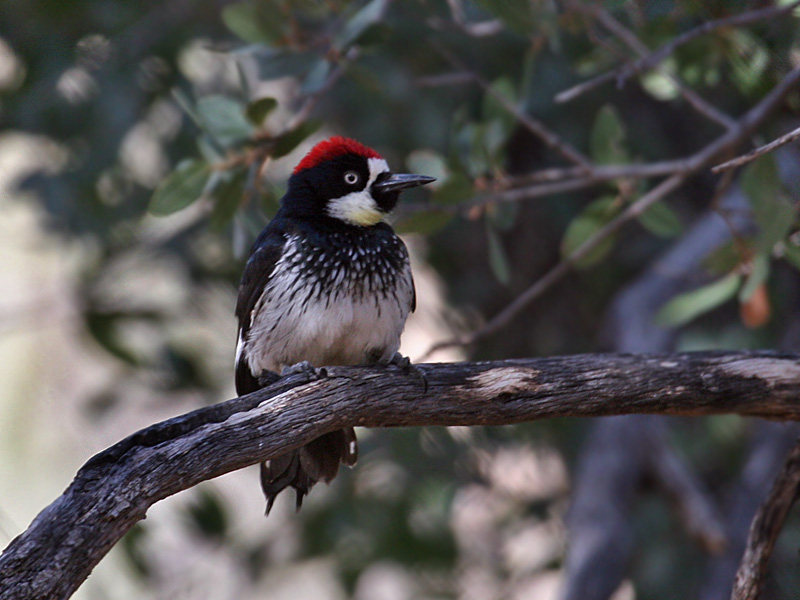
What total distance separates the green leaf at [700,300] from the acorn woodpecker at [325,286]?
3.36 ft

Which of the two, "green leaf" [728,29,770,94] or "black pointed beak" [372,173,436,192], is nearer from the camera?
"black pointed beak" [372,173,436,192]

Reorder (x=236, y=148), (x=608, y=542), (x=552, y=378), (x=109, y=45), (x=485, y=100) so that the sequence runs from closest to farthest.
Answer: (x=552, y=378) < (x=236, y=148) < (x=485, y=100) < (x=608, y=542) < (x=109, y=45)

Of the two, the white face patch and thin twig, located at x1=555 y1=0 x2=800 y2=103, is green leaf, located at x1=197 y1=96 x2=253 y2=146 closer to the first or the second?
the white face patch

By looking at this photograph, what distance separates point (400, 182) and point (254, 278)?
0.59 m

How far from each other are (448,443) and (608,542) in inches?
35.1

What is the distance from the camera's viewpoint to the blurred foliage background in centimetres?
481

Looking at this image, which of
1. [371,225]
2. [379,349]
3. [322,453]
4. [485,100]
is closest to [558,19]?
[485,100]

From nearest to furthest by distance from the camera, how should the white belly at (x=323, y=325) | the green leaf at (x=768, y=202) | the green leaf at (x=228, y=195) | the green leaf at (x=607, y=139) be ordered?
the green leaf at (x=768, y=202) → the white belly at (x=323, y=325) → the green leaf at (x=228, y=195) → the green leaf at (x=607, y=139)

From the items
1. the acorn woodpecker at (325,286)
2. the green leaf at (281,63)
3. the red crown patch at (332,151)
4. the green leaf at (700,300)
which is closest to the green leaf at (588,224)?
the green leaf at (700,300)

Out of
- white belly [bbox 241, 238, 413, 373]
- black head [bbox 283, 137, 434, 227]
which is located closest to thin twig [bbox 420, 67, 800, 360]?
white belly [bbox 241, 238, 413, 373]

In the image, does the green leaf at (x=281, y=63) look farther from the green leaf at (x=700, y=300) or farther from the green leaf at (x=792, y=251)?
the green leaf at (x=792, y=251)

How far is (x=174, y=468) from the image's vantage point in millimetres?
2367

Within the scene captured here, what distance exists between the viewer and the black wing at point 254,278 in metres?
3.33

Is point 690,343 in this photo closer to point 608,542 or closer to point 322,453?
point 608,542
